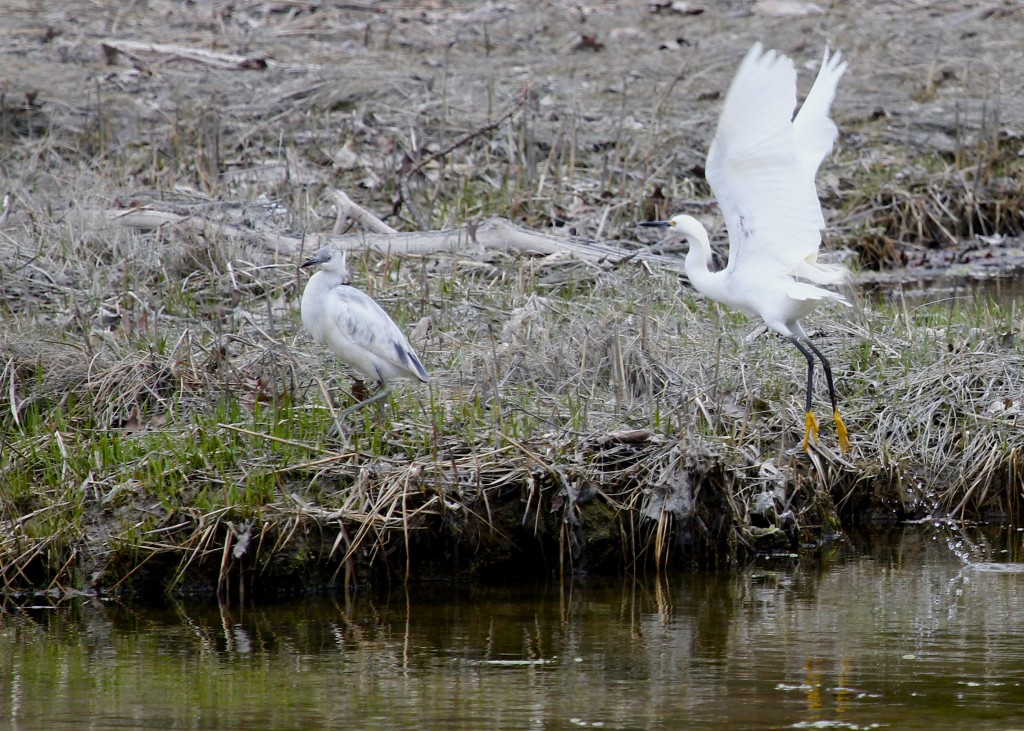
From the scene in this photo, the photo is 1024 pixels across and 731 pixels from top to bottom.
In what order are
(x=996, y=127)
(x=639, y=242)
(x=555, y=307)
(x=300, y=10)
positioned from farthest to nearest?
1. (x=300, y=10)
2. (x=996, y=127)
3. (x=639, y=242)
4. (x=555, y=307)

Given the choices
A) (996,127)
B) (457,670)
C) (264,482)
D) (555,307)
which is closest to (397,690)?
(457,670)

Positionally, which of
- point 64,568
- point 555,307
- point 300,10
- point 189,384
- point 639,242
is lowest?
point 64,568

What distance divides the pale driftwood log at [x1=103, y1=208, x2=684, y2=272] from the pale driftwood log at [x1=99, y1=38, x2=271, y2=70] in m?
5.62

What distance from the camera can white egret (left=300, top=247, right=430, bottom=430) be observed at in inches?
290

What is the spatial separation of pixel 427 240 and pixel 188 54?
6.74 m

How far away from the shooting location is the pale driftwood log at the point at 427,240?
10398mm

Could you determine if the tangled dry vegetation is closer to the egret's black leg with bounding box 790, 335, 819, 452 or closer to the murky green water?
the egret's black leg with bounding box 790, 335, 819, 452

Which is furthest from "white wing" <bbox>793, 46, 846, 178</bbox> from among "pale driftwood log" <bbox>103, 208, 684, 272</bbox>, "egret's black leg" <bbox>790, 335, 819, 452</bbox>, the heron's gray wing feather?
"pale driftwood log" <bbox>103, 208, 684, 272</bbox>

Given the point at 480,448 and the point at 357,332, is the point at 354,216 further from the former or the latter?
the point at 480,448

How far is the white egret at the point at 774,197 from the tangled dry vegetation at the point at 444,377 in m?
0.44

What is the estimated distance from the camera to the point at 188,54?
53.1ft

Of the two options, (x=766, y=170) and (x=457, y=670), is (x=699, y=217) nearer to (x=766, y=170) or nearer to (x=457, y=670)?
(x=766, y=170)

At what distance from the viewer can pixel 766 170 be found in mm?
7449

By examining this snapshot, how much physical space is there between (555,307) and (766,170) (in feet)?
7.02
